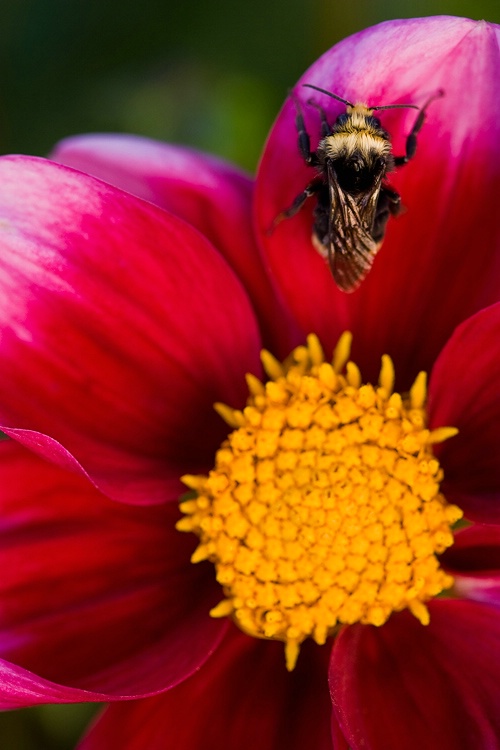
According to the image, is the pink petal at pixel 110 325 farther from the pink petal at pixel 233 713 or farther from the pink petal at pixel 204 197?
the pink petal at pixel 233 713

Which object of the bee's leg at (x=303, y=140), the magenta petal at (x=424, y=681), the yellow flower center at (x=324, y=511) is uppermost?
the bee's leg at (x=303, y=140)

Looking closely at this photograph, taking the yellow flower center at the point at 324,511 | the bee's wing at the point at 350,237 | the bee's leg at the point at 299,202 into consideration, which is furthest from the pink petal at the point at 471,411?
the bee's leg at the point at 299,202

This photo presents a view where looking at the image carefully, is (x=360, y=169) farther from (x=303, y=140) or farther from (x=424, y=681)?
(x=424, y=681)

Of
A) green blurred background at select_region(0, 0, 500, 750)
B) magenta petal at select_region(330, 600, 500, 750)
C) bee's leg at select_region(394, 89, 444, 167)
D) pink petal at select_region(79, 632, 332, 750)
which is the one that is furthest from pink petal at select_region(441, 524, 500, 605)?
green blurred background at select_region(0, 0, 500, 750)

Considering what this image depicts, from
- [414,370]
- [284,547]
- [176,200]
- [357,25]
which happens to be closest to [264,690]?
[284,547]

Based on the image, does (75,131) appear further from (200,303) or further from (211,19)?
(200,303)

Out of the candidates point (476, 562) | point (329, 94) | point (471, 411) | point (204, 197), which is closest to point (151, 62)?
point (204, 197)
